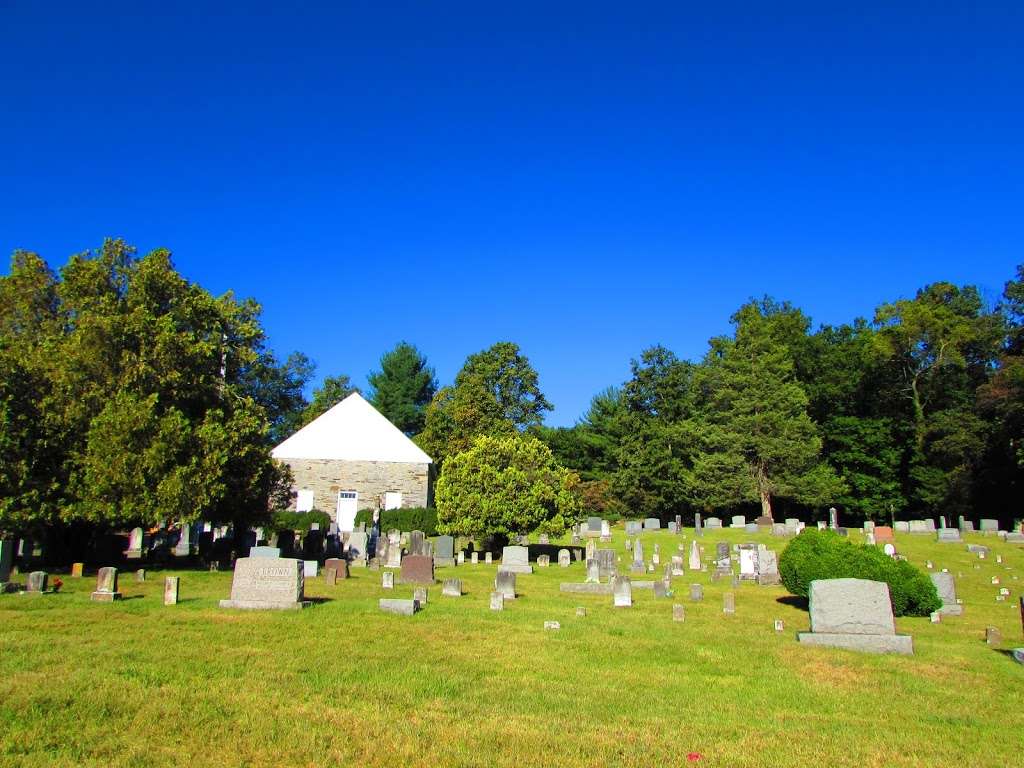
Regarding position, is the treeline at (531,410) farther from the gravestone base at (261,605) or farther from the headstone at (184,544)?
the gravestone base at (261,605)

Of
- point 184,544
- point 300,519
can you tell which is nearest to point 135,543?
point 184,544

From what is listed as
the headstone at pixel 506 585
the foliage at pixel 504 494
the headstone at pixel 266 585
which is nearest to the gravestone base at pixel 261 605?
the headstone at pixel 266 585

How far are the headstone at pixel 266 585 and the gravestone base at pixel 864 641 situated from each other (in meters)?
8.04

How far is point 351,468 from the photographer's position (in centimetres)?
3891

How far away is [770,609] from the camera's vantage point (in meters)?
15.0

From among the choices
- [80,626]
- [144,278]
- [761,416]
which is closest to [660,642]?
[80,626]

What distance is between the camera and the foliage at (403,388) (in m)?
67.4

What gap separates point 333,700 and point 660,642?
542 cm

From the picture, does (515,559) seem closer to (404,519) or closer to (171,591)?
(171,591)

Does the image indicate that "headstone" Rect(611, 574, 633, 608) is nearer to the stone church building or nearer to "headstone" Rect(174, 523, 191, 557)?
"headstone" Rect(174, 523, 191, 557)

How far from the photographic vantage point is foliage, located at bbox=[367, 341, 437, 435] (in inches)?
2655

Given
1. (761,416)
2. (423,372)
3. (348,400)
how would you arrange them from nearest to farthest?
(348,400), (761,416), (423,372)

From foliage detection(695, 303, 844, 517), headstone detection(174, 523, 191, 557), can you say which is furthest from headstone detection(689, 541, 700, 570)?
foliage detection(695, 303, 844, 517)

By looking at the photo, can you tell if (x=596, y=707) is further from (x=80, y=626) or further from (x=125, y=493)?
(x=125, y=493)
